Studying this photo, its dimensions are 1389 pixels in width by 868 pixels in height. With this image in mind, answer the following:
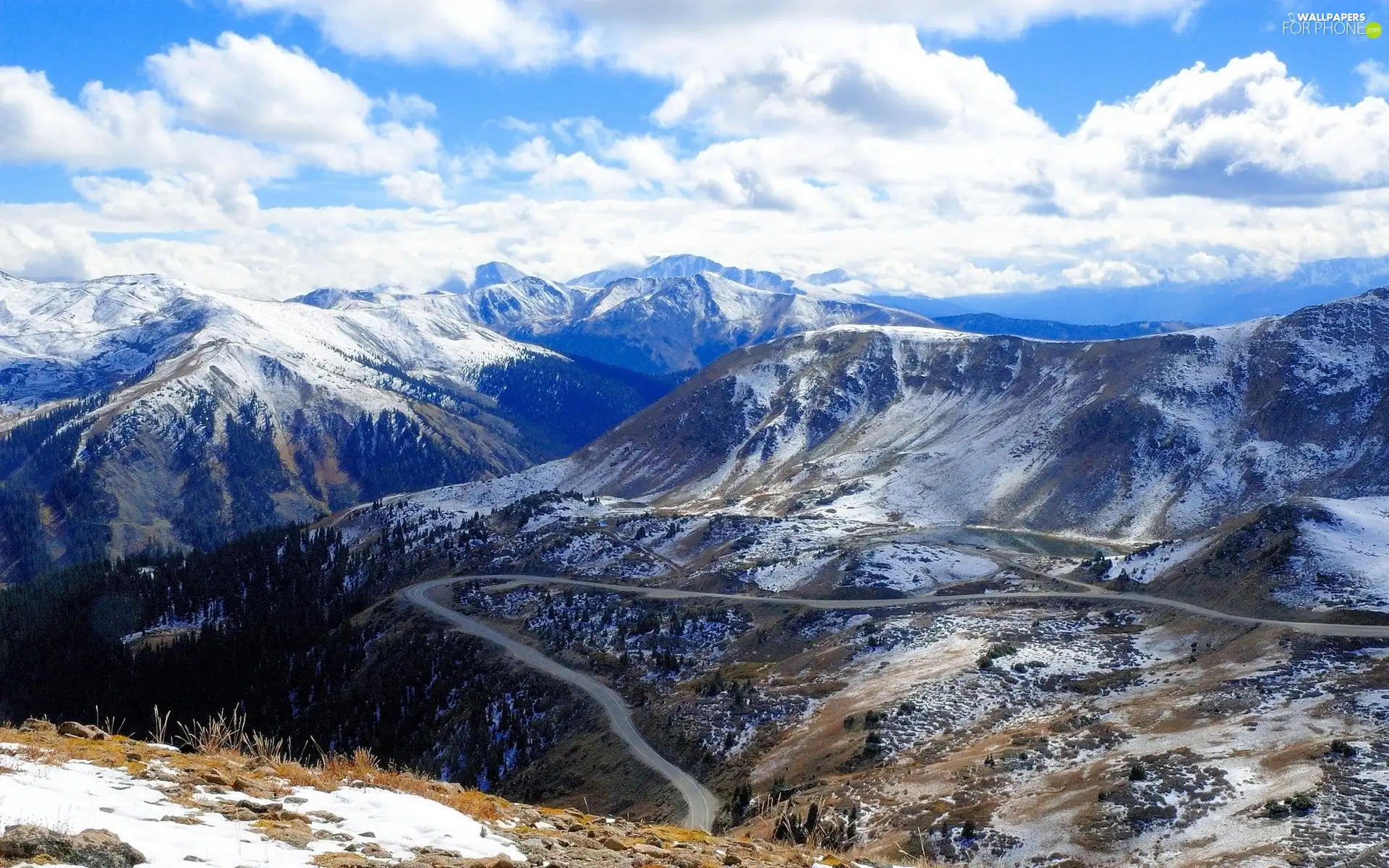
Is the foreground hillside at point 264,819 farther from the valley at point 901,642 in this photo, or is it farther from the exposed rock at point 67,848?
the valley at point 901,642

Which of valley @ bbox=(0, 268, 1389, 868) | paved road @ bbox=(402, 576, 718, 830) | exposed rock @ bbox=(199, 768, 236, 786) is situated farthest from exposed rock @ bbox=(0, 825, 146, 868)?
paved road @ bbox=(402, 576, 718, 830)

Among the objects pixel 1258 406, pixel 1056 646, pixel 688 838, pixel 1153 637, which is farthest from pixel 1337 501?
pixel 688 838

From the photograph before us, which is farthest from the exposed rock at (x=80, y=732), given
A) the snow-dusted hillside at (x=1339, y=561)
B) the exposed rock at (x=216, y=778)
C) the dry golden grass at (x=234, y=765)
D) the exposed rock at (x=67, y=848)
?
the snow-dusted hillside at (x=1339, y=561)

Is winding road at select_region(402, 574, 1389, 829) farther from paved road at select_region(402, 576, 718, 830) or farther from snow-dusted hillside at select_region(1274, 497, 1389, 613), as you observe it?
snow-dusted hillside at select_region(1274, 497, 1389, 613)

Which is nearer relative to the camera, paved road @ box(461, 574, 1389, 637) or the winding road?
the winding road

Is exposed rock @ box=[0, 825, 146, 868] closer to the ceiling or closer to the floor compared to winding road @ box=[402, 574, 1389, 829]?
closer to the ceiling

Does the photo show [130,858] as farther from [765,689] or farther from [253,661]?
[253,661]

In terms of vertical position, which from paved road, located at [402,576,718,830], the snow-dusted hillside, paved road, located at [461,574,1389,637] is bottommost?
paved road, located at [402,576,718,830]
